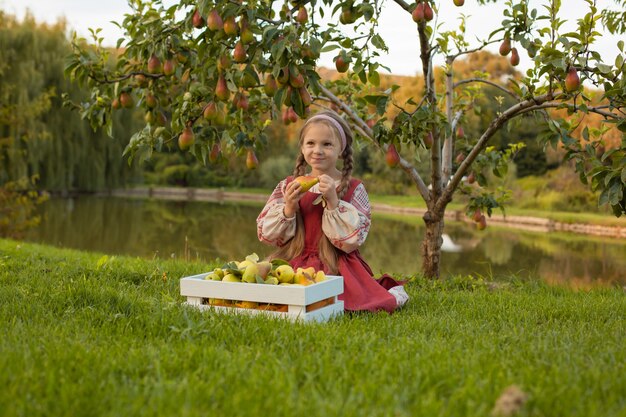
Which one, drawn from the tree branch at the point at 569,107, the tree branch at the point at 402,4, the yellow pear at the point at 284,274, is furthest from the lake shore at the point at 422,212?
the yellow pear at the point at 284,274

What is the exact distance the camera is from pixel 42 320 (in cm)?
245

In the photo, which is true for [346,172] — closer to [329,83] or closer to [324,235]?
[324,235]

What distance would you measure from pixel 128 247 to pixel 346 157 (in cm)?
809

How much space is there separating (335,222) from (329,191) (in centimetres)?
16

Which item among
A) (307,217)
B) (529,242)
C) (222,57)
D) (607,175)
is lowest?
(529,242)

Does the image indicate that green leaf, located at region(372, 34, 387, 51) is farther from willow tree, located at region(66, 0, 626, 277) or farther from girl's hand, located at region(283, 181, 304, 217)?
girl's hand, located at region(283, 181, 304, 217)

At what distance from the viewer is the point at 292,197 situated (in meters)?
3.16

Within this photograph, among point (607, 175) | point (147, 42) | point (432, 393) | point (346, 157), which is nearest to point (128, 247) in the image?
point (147, 42)

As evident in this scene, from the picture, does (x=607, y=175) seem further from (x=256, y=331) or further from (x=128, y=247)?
(x=128, y=247)

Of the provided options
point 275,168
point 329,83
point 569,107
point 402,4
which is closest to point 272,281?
point 569,107

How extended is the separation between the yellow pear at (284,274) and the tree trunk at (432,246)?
2.15 m

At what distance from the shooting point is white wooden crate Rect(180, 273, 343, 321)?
2.68 metres

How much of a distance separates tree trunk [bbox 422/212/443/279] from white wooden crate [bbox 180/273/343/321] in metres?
1.98

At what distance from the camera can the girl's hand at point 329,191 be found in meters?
3.09
